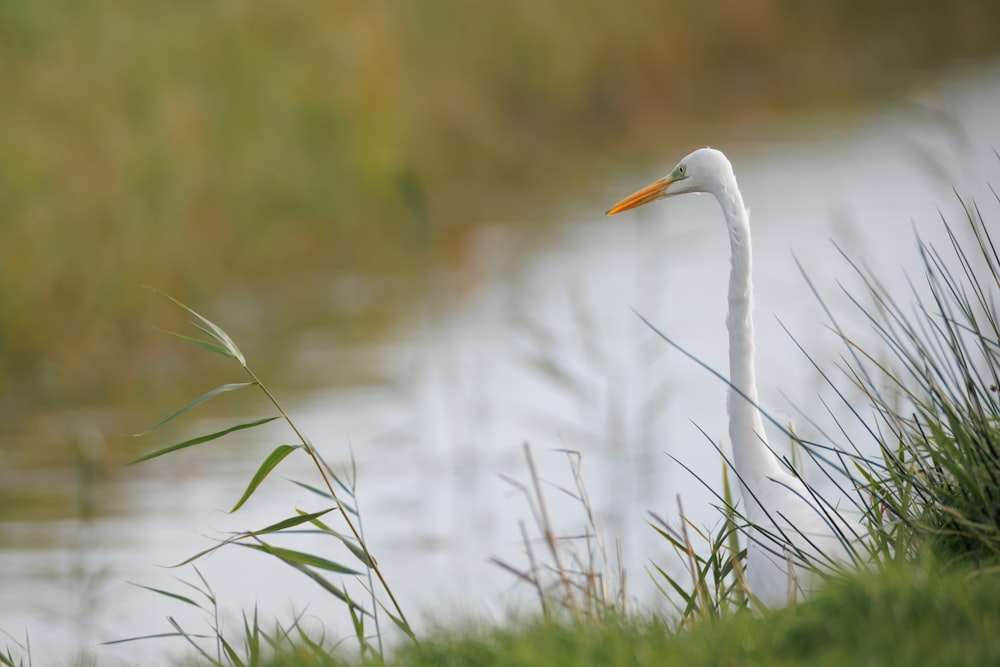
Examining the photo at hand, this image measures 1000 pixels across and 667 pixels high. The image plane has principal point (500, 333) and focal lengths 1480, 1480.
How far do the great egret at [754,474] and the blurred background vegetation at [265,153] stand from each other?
2.60m

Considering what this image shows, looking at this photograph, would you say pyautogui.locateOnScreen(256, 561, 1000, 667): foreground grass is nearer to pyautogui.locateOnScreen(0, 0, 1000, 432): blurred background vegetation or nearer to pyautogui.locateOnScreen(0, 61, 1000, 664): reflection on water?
pyautogui.locateOnScreen(0, 61, 1000, 664): reflection on water

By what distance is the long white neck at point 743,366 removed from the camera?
3766 mm

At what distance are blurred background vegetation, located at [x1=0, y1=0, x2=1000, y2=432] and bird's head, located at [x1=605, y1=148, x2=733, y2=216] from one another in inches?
91.2

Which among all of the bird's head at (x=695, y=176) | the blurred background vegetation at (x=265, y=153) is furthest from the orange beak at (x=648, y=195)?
the blurred background vegetation at (x=265, y=153)

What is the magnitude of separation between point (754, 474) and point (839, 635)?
1.20 metres

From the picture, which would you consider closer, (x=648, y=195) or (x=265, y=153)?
(x=648, y=195)

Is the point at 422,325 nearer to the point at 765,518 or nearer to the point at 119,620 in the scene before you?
the point at 119,620

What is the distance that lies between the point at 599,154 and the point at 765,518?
13.5m

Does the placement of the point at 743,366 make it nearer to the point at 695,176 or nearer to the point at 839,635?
the point at 695,176

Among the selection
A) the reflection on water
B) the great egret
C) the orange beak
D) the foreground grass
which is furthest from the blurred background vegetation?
the foreground grass

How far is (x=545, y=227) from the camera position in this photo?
13727 mm

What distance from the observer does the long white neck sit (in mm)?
3766

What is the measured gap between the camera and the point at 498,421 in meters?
9.02

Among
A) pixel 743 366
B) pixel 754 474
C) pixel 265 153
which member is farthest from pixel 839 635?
pixel 265 153
